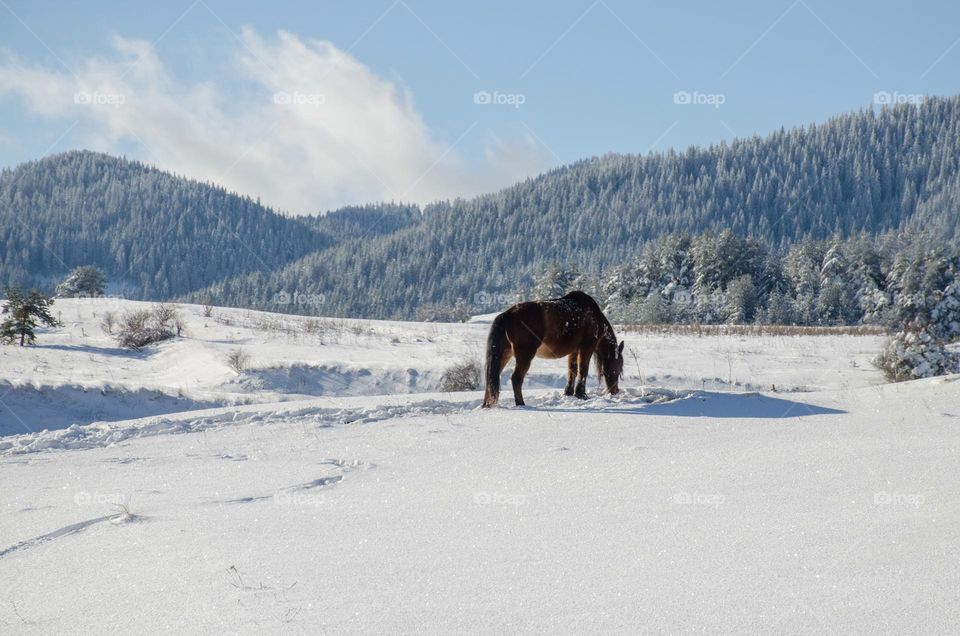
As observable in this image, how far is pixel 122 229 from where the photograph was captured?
18975 cm

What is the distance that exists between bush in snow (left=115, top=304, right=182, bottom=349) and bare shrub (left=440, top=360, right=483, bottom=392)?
1205cm

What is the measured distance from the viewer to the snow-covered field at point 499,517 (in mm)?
2723

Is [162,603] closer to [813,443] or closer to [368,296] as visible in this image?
[813,443]

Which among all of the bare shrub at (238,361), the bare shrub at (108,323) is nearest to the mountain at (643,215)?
the bare shrub at (108,323)

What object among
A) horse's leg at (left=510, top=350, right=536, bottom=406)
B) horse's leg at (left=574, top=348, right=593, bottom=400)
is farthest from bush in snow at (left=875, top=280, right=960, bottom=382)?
horse's leg at (left=510, top=350, right=536, bottom=406)

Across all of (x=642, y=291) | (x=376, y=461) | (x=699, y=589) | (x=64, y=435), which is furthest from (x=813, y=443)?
(x=642, y=291)

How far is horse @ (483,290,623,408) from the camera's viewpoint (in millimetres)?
8227

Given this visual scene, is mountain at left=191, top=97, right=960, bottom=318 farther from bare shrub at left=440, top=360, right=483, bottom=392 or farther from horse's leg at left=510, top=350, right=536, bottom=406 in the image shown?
horse's leg at left=510, top=350, right=536, bottom=406

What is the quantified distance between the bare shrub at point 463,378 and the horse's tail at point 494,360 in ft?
21.7

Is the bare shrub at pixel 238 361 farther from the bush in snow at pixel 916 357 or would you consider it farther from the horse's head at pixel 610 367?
the bush in snow at pixel 916 357

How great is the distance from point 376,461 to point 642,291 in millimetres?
60859

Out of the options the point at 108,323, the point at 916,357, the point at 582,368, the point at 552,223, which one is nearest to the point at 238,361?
the point at 108,323

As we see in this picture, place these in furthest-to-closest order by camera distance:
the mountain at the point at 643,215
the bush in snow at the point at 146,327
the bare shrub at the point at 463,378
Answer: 1. the mountain at the point at 643,215
2. the bush in snow at the point at 146,327
3. the bare shrub at the point at 463,378

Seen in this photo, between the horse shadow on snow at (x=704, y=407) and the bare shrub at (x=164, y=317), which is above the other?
the bare shrub at (x=164, y=317)
